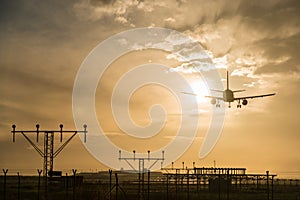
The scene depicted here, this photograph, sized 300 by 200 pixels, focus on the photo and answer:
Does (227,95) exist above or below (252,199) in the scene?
above

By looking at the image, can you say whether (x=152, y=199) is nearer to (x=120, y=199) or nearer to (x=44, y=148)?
(x=120, y=199)

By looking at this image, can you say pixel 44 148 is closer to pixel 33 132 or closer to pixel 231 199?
pixel 33 132

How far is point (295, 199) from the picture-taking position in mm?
56219

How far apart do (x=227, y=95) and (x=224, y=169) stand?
1904 centimetres

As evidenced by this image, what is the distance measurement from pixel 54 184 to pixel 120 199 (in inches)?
870

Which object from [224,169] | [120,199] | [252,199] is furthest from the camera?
[224,169]

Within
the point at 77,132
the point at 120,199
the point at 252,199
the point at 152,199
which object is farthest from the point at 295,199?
the point at 77,132

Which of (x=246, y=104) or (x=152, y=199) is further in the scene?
(x=246, y=104)

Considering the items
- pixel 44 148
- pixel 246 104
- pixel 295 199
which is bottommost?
pixel 295 199

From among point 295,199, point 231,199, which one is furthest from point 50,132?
point 295,199

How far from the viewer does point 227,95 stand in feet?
247

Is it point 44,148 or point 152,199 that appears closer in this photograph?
point 44,148

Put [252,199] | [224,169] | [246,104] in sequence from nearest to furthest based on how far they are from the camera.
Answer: [252,199]
[246,104]
[224,169]

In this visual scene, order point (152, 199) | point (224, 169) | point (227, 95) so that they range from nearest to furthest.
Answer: point (152, 199) → point (227, 95) → point (224, 169)
